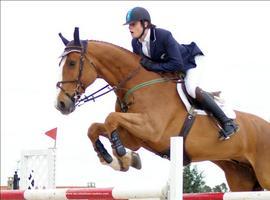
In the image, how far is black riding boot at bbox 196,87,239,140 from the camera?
4734 millimetres

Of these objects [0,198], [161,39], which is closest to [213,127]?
[161,39]

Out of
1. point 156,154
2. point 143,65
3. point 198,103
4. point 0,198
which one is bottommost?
point 0,198

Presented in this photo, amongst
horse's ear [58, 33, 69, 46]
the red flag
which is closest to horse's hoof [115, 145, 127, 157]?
horse's ear [58, 33, 69, 46]

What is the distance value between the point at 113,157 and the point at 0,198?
88cm

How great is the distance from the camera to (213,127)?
481 centimetres

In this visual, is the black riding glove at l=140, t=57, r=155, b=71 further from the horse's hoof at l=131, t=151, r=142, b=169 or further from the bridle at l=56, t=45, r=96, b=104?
the horse's hoof at l=131, t=151, r=142, b=169

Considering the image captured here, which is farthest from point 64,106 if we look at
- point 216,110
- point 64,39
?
point 216,110

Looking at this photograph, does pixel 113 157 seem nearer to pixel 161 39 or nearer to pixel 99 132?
pixel 99 132

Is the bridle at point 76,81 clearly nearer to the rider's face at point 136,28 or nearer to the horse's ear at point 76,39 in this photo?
the horse's ear at point 76,39

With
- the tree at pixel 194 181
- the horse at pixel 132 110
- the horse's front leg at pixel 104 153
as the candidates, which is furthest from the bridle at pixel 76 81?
the tree at pixel 194 181

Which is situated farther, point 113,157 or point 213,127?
point 213,127

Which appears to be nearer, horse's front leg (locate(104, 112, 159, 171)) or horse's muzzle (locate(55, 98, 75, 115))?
horse's front leg (locate(104, 112, 159, 171))

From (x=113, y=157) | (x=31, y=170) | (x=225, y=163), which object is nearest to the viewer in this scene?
(x=113, y=157)

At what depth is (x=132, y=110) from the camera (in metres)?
4.51
